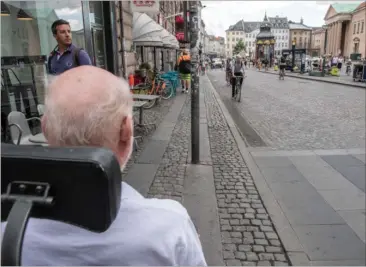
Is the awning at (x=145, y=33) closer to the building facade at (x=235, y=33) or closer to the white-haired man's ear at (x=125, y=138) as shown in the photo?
the white-haired man's ear at (x=125, y=138)

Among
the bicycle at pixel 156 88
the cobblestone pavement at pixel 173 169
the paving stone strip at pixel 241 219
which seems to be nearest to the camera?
the paving stone strip at pixel 241 219

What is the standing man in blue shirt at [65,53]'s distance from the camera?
4465mm

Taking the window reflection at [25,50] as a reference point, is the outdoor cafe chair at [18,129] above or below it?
below

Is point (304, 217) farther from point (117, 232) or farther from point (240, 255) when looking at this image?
point (117, 232)

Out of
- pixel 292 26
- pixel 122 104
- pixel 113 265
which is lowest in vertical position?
pixel 113 265

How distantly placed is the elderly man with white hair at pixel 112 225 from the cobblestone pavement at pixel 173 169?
305 cm

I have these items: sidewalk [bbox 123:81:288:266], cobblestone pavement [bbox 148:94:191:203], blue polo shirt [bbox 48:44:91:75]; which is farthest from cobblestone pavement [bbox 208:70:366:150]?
blue polo shirt [bbox 48:44:91:75]

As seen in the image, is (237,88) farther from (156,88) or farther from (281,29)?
(281,29)

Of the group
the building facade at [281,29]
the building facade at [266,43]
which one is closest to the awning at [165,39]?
the building facade at [266,43]

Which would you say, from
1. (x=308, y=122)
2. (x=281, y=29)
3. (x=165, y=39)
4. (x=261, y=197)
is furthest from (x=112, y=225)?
(x=281, y=29)

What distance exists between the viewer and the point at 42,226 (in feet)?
2.97

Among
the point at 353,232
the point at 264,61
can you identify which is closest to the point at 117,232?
the point at 353,232

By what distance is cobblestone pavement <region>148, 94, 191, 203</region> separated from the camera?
425cm

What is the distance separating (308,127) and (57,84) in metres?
8.22
